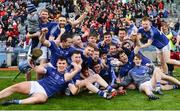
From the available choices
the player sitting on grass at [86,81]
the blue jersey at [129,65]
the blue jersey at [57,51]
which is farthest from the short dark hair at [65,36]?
the blue jersey at [129,65]

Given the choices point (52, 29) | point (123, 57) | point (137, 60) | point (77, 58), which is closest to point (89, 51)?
point (77, 58)

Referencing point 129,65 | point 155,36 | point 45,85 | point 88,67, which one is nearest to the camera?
point 45,85

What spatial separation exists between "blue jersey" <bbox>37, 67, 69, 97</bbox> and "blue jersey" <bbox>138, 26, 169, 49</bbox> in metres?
3.00

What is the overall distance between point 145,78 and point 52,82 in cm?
215

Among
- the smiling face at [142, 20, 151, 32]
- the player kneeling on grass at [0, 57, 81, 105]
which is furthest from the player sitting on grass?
the smiling face at [142, 20, 151, 32]

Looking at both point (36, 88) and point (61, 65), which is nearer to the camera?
point (36, 88)

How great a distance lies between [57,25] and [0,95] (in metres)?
2.72

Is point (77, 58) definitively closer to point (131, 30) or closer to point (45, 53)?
point (45, 53)

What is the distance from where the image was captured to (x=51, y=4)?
88.7 ft

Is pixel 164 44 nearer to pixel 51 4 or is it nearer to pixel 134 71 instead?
pixel 134 71

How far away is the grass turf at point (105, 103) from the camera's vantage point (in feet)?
24.8

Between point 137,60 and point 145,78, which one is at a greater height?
point 137,60

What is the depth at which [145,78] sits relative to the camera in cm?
896

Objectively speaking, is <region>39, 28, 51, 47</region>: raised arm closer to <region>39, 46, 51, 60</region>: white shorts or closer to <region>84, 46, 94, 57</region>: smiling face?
<region>84, 46, 94, 57</region>: smiling face
